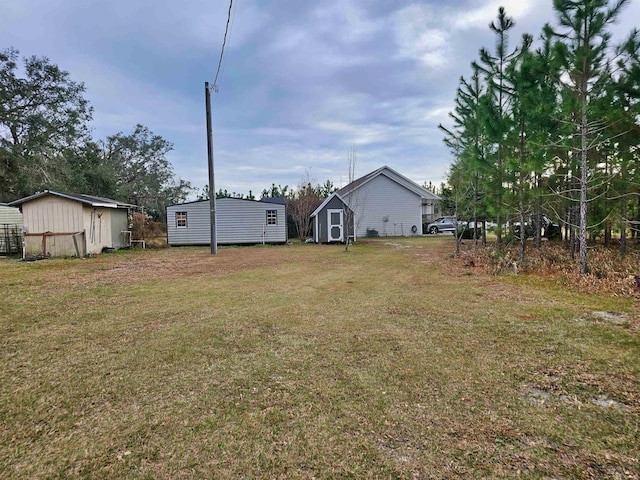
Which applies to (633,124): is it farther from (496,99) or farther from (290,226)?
(290,226)

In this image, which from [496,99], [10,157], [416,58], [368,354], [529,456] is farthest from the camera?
[10,157]

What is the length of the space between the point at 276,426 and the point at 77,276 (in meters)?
8.24

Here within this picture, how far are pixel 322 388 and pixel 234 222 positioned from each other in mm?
17473

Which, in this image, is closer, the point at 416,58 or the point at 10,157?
the point at 416,58

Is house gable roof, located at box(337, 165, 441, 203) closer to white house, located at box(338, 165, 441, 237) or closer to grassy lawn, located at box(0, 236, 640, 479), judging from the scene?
white house, located at box(338, 165, 441, 237)

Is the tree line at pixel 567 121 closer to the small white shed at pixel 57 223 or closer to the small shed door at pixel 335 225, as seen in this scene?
the small shed door at pixel 335 225

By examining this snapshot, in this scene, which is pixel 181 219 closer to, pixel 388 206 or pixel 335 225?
pixel 335 225

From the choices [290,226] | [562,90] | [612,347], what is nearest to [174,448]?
[612,347]

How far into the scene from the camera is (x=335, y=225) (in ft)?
61.5

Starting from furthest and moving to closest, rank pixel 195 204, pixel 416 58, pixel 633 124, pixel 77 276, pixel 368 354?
pixel 195 204 → pixel 416 58 → pixel 77 276 → pixel 633 124 → pixel 368 354

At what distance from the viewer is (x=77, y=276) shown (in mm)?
8109

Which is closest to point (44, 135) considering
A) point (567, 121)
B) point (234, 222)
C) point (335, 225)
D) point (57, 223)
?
point (57, 223)

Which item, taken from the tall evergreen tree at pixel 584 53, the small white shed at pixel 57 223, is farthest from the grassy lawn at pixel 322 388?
the small white shed at pixel 57 223

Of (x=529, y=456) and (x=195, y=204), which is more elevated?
(x=195, y=204)
